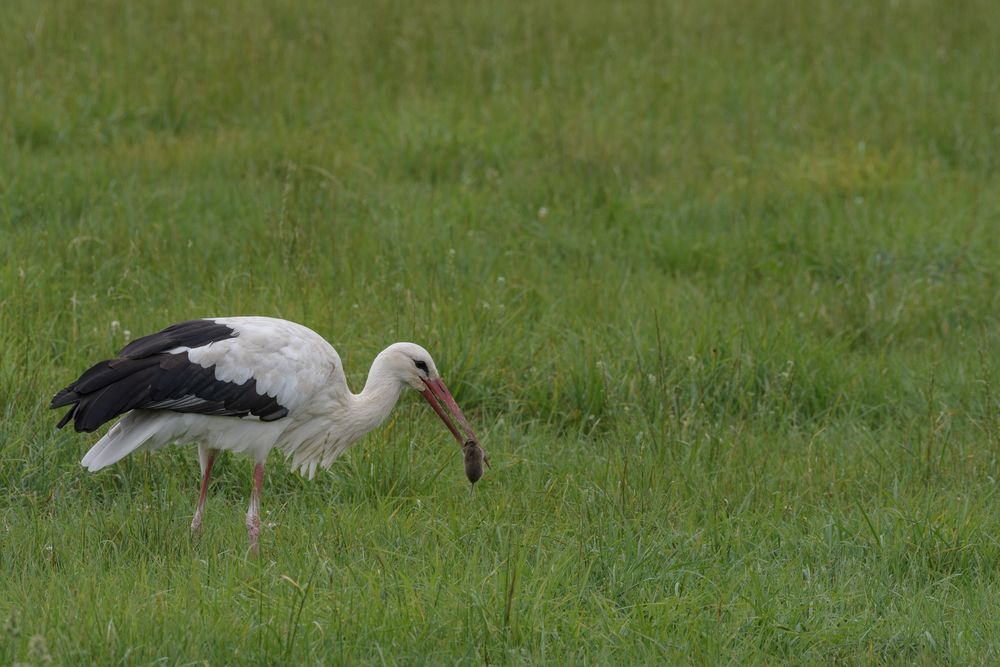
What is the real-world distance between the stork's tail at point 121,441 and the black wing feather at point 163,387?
106 millimetres

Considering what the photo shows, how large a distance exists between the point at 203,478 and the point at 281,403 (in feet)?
1.38

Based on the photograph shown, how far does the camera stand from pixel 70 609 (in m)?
4.07

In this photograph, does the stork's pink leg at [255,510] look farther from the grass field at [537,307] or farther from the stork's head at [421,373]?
the stork's head at [421,373]

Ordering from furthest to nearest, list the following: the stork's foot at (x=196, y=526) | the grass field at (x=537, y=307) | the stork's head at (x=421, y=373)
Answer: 1. the stork's head at (x=421, y=373)
2. the stork's foot at (x=196, y=526)
3. the grass field at (x=537, y=307)

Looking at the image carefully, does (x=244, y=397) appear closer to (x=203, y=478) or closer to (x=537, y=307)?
(x=203, y=478)

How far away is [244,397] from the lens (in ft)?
17.1

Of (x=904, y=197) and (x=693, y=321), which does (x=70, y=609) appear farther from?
(x=904, y=197)

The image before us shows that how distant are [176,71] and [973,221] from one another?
5.66 meters

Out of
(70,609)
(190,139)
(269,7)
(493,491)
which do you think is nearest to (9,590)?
(70,609)

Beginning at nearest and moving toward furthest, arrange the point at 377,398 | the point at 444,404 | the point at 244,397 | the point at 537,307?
the point at 244,397 → the point at 377,398 → the point at 444,404 → the point at 537,307

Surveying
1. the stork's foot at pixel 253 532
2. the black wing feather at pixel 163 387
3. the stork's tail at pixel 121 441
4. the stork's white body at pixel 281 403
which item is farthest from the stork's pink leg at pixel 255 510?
the stork's tail at pixel 121 441

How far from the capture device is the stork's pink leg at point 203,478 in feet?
16.3

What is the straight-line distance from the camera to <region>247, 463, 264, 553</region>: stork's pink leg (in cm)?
483

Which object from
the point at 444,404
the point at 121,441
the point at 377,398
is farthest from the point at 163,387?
the point at 444,404
